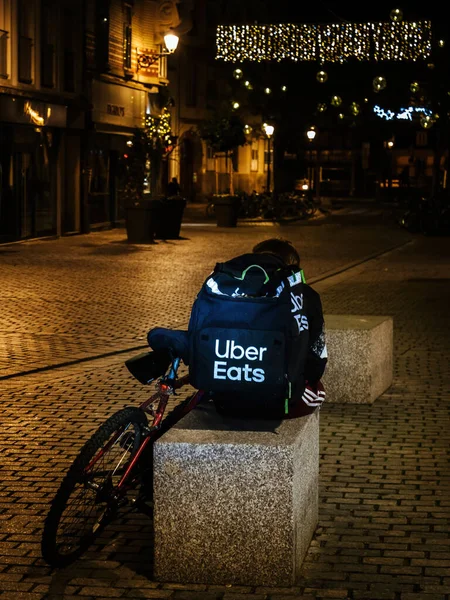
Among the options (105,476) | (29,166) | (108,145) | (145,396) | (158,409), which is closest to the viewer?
(105,476)

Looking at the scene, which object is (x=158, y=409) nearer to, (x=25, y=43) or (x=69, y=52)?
(x=25, y=43)

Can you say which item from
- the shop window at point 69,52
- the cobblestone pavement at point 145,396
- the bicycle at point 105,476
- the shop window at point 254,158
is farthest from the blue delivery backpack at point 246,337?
the shop window at point 254,158

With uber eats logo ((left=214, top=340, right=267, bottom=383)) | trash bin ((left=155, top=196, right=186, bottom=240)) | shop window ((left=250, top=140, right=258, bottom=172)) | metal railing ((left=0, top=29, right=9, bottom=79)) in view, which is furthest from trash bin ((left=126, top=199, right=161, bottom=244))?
shop window ((left=250, top=140, right=258, bottom=172))

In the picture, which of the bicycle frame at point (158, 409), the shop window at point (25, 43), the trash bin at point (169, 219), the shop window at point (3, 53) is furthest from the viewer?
the trash bin at point (169, 219)

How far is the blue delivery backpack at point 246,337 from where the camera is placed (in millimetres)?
5133

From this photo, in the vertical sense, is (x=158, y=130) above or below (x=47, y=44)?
below

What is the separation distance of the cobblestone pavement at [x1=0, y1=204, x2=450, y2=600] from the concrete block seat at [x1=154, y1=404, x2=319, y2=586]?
0.29 feet

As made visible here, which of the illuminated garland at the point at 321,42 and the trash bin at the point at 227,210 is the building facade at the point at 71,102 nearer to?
the trash bin at the point at 227,210

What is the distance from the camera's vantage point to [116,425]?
557cm

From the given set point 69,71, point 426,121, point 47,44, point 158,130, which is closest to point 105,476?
point 47,44

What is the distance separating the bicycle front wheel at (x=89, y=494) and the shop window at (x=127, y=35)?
32.3 meters

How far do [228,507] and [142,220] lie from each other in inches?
916

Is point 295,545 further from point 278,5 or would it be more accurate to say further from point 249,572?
point 278,5

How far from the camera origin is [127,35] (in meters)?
37.2
